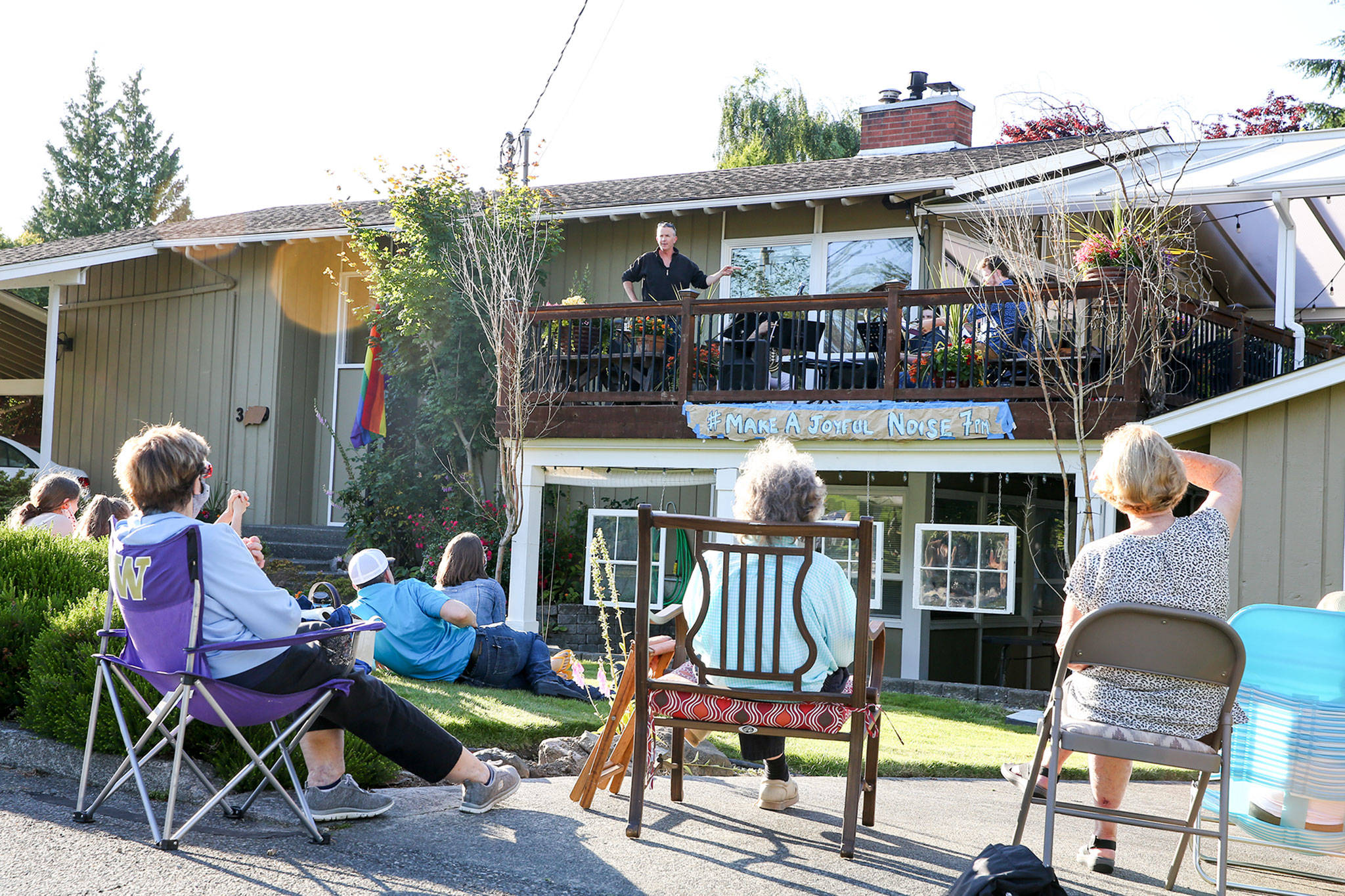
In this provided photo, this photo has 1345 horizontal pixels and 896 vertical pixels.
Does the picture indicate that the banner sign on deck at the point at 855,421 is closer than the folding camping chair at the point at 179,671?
No

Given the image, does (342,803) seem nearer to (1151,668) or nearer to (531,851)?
(531,851)

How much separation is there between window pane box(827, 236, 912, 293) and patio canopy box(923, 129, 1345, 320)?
77cm

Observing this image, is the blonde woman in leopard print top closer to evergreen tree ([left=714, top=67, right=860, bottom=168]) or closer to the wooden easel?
the wooden easel

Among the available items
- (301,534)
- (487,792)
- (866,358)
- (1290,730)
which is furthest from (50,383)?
(1290,730)

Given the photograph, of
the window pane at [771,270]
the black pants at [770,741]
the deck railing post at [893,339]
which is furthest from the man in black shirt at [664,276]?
the black pants at [770,741]

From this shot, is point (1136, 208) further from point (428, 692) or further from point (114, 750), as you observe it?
point (114, 750)

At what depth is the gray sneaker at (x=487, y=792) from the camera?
3.94 meters

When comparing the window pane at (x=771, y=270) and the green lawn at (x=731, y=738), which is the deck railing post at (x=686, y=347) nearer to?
the window pane at (x=771, y=270)

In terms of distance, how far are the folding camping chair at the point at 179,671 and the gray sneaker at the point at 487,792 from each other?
0.51 metres

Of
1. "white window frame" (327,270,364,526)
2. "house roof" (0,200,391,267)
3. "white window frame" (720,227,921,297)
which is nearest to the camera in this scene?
"white window frame" (720,227,921,297)

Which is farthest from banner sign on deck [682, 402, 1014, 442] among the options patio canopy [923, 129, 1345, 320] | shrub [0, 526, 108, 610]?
shrub [0, 526, 108, 610]

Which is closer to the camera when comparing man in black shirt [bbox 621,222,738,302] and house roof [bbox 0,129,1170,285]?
man in black shirt [bbox 621,222,738,302]

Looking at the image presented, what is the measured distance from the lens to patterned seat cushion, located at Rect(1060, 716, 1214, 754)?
11.2 feet

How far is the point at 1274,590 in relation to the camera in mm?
8531
